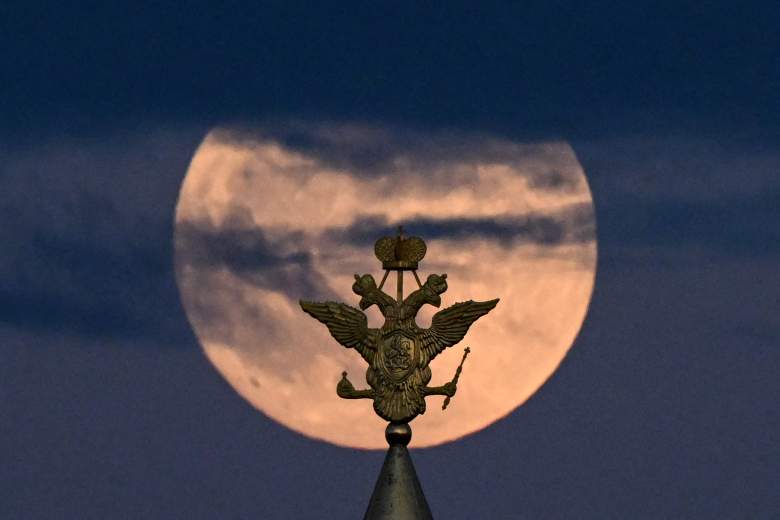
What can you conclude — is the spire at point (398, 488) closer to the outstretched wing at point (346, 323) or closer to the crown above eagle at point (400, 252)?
the outstretched wing at point (346, 323)

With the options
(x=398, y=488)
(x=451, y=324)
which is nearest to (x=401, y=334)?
(x=451, y=324)

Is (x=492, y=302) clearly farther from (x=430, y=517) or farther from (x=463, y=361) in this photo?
(x=430, y=517)

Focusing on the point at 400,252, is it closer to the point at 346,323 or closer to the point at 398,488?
the point at 346,323

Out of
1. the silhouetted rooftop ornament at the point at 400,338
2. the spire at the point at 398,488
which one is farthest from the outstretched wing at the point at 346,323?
the spire at the point at 398,488

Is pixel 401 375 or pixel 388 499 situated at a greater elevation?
pixel 401 375

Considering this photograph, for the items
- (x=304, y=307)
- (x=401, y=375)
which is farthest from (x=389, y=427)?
(x=304, y=307)

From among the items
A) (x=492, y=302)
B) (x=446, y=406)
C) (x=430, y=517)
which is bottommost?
(x=430, y=517)

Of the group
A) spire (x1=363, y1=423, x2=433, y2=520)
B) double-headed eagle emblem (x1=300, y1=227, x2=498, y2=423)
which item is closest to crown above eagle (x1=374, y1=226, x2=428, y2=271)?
double-headed eagle emblem (x1=300, y1=227, x2=498, y2=423)
